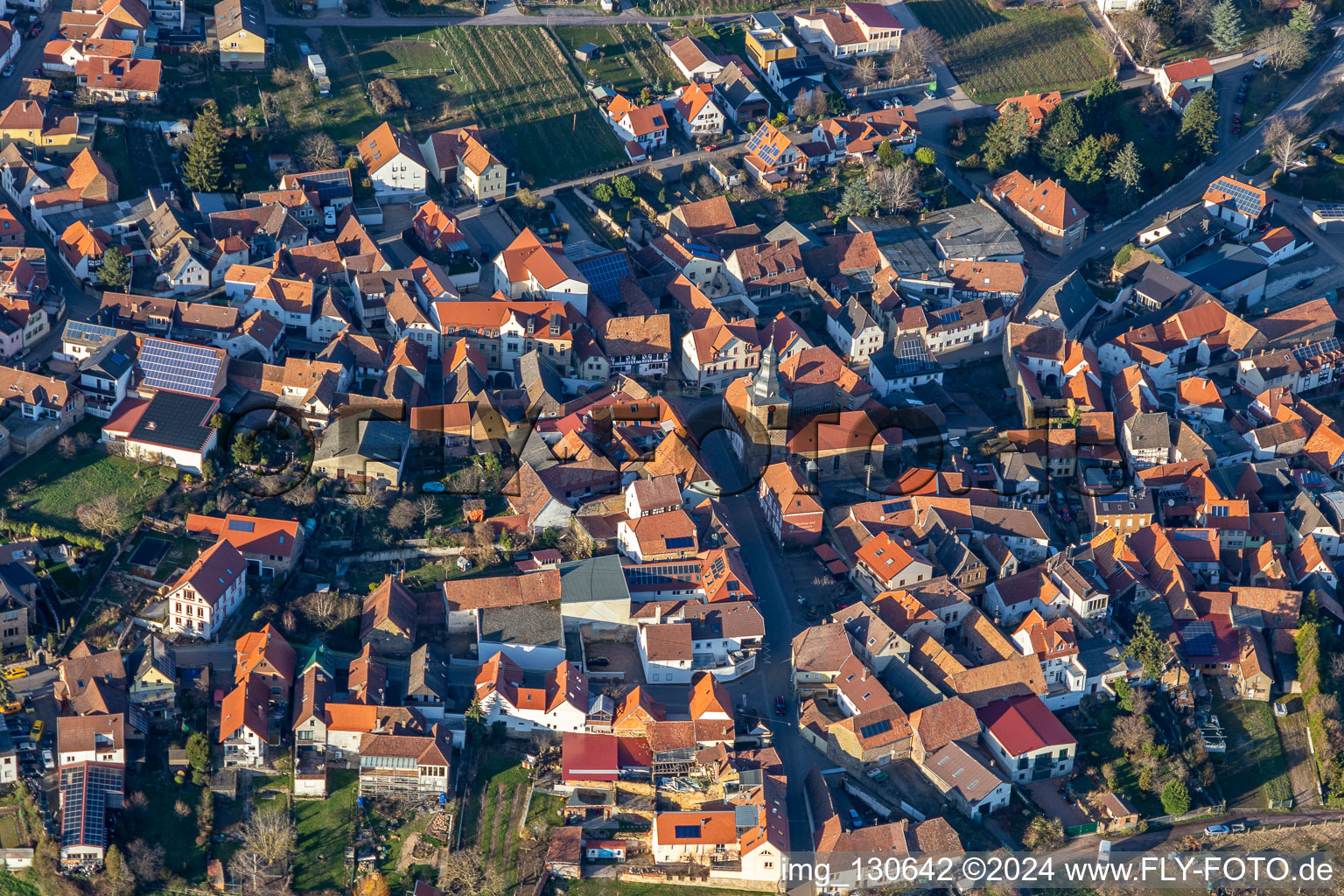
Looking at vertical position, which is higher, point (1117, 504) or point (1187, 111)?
point (1187, 111)

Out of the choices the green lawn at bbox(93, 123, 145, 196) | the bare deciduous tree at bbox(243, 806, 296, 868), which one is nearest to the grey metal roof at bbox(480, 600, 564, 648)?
the bare deciduous tree at bbox(243, 806, 296, 868)

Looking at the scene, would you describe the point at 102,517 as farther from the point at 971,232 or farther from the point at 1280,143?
the point at 1280,143

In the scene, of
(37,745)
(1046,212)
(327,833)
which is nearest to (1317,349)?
(1046,212)

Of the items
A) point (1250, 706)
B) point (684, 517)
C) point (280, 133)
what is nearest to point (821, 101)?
point (280, 133)

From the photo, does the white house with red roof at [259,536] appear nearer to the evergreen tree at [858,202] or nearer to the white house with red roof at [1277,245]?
the evergreen tree at [858,202]

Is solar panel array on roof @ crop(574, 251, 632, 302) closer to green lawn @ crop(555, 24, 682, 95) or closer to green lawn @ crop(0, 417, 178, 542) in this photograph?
green lawn @ crop(555, 24, 682, 95)

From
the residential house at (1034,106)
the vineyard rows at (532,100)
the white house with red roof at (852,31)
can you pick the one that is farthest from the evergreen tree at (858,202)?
the white house with red roof at (852,31)

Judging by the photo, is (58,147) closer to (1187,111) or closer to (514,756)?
(514,756)
